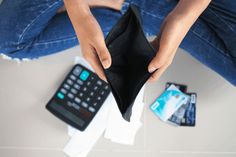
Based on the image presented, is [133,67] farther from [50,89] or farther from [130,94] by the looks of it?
[50,89]

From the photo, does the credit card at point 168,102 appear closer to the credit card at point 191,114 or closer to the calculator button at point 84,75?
the credit card at point 191,114

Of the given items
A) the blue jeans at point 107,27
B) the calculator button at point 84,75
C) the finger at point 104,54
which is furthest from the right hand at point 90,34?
the calculator button at point 84,75

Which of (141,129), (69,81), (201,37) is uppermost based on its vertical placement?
(201,37)

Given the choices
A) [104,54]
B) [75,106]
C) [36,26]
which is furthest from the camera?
[75,106]

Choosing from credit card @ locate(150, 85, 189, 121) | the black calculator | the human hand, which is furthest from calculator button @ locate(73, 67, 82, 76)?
the human hand

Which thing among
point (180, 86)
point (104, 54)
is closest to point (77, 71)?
point (180, 86)

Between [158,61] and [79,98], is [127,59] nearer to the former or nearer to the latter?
[158,61]

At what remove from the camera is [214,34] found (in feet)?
2.35

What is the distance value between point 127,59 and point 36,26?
0.30 m

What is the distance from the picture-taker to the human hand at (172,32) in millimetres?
480

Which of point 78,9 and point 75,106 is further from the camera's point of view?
point 75,106

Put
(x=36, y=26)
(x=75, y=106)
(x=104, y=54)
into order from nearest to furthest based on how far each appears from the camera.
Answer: (x=104, y=54), (x=36, y=26), (x=75, y=106)

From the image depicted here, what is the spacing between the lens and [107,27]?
737mm

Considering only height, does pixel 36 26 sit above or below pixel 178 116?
above
